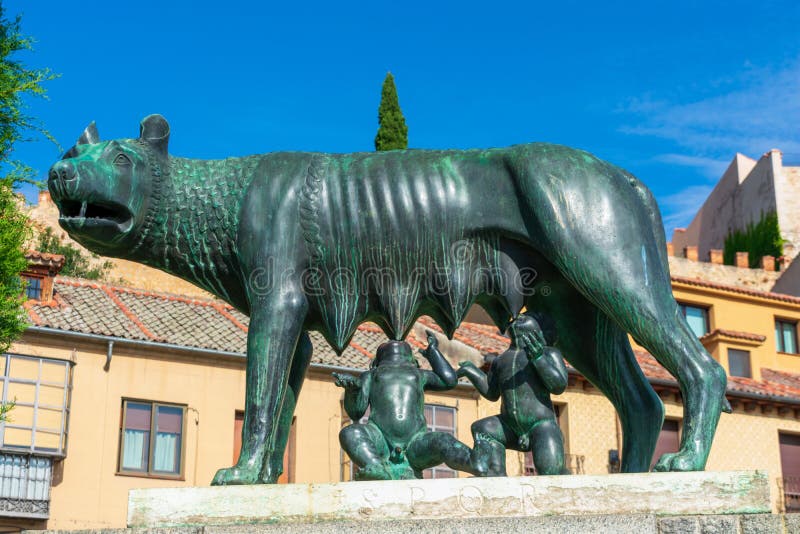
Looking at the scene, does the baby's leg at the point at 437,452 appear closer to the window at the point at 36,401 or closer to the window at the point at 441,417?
the window at the point at 36,401

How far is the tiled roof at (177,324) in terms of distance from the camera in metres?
26.1

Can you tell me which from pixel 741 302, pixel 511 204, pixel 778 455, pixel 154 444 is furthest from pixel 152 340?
pixel 511 204

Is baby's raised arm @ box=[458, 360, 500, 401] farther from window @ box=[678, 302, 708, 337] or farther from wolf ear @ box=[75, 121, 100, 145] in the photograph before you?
window @ box=[678, 302, 708, 337]

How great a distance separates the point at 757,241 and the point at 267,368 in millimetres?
51230

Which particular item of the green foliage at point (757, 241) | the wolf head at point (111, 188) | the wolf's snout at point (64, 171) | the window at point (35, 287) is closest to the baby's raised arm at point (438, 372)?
the wolf head at point (111, 188)

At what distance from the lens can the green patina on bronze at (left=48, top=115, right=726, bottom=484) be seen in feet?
18.8

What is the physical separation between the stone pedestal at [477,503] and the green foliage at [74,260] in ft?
121

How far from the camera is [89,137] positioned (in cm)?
625

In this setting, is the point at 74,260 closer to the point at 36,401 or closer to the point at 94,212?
the point at 36,401

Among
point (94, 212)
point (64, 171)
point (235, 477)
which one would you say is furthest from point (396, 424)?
point (64, 171)

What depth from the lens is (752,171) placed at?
56625 mm

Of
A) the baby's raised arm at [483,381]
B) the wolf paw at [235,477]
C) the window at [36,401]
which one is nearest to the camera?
the wolf paw at [235,477]

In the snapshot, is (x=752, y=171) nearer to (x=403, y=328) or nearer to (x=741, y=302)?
(x=741, y=302)

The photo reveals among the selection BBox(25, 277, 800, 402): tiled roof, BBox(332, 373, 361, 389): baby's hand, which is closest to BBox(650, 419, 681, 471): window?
BBox(25, 277, 800, 402): tiled roof
